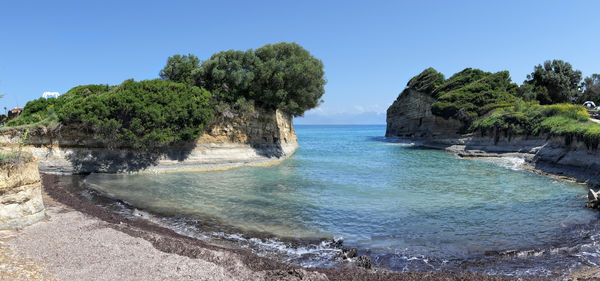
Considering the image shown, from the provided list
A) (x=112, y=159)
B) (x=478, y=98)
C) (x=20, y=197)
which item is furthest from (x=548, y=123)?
(x=20, y=197)

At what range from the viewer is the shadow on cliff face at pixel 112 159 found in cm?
2570

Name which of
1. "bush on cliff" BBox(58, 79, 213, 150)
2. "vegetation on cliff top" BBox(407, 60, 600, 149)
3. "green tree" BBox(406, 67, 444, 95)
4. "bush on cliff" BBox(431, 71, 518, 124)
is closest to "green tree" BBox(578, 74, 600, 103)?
"vegetation on cliff top" BBox(407, 60, 600, 149)

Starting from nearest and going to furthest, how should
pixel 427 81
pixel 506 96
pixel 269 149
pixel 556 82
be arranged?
pixel 269 149
pixel 506 96
pixel 556 82
pixel 427 81

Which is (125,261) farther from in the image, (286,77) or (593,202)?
(286,77)

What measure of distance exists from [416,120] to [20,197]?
7247 centimetres

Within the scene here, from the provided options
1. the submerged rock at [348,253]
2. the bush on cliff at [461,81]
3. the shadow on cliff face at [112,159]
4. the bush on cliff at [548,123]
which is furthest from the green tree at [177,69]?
the bush on cliff at [461,81]

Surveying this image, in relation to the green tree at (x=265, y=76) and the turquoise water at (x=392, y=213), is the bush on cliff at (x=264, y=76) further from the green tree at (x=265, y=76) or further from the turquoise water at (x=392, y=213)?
the turquoise water at (x=392, y=213)

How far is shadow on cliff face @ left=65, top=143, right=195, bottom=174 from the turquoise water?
1.78m

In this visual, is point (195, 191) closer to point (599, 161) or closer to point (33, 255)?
point (33, 255)

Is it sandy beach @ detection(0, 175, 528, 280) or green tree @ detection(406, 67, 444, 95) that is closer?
sandy beach @ detection(0, 175, 528, 280)

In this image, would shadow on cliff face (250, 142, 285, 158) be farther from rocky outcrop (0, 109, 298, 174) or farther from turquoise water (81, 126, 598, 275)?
turquoise water (81, 126, 598, 275)

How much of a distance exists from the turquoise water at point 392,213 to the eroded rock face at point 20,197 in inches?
177

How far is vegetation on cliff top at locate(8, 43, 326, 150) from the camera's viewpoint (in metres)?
25.6

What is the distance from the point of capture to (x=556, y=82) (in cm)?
5947
